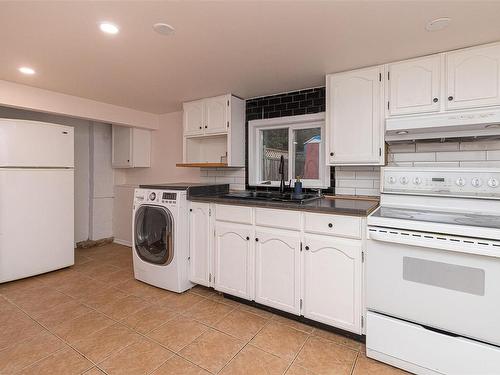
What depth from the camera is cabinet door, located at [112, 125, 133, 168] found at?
3.84 metres

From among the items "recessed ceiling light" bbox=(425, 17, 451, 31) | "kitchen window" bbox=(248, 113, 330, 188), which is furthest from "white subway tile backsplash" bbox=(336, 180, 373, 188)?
"recessed ceiling light" bbox=(425, 17, 451, 31)

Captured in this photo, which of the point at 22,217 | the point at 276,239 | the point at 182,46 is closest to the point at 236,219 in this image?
the point at 276,239

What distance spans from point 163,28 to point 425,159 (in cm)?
214

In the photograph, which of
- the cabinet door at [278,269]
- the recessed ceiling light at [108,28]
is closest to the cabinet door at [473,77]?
the cabinet door at [278,269]

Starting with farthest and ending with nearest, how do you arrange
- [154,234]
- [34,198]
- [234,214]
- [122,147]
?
[122,147] → [34,198] → [154,234] → [234,214]

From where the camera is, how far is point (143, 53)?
1916 mm

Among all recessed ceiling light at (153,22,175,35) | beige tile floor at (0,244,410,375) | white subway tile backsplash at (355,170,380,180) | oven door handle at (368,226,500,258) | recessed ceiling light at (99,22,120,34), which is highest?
recessed ceiling light at (99,22,120,34)

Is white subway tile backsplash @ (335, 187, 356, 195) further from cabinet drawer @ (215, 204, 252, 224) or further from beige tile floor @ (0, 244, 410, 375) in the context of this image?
beige tile floor @ (0, 244, 410, 375)

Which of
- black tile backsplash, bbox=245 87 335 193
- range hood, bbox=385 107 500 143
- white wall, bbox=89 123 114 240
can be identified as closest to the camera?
range hood, bbox=385 107 500 143

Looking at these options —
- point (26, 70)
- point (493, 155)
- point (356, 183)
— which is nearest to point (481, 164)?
point (493, 155)

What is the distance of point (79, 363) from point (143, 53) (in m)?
2.10

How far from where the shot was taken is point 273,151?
3033mm

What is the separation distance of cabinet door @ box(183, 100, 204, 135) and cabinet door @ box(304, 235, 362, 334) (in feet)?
6.10

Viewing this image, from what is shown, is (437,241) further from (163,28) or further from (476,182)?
(163,28)
